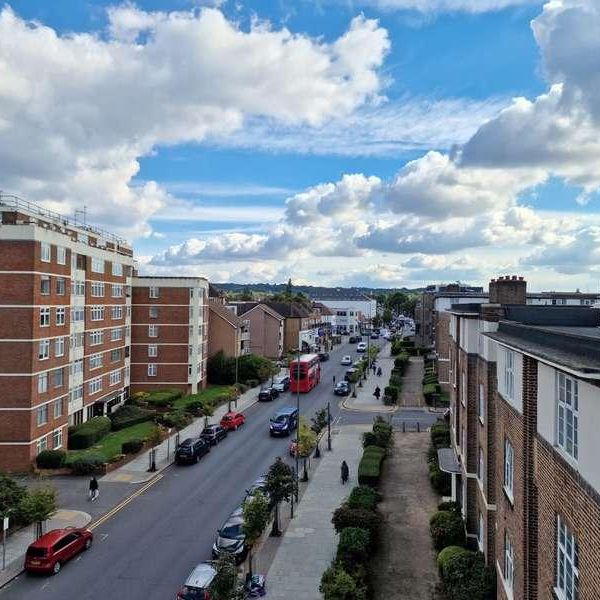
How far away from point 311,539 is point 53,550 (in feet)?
34.9

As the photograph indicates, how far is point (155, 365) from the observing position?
60531 millimetres

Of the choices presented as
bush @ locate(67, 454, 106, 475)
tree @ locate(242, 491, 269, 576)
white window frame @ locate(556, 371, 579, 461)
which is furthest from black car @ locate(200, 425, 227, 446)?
white window frame @ locate(556, 371, 579, 461)

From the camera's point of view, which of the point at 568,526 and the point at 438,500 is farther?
the point at 438,500

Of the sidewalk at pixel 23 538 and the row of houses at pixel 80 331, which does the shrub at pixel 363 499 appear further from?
the row of houses at pixel 80 331

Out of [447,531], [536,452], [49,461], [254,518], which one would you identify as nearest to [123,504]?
[49,461]

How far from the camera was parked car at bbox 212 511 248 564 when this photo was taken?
2366 centimetres

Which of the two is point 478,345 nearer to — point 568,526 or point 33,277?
point 568,526

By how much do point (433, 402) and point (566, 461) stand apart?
48.5 meters

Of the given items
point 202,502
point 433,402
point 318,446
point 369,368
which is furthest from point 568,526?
point 369,368

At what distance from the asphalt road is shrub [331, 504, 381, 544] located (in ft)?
18.8

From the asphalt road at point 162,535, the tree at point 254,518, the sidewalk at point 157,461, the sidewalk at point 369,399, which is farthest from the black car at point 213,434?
the tree at point 254,518

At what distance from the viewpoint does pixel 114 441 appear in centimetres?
4309

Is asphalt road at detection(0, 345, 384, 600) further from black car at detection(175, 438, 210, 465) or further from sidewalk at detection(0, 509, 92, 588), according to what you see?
sidewalk at detection(0, 509, 92, 588)

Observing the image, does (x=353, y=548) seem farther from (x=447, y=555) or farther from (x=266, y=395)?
(x=266, y=395)
